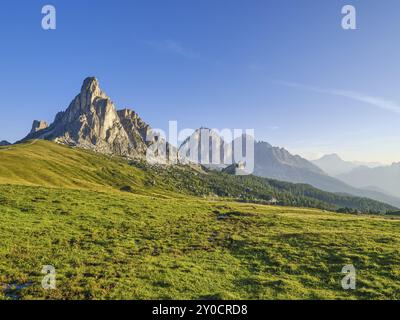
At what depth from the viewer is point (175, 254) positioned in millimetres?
29219

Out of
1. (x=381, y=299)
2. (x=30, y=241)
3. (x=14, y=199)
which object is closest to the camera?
(x=381, y=299)

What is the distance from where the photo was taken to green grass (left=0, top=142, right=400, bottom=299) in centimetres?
2112

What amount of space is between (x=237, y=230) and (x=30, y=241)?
24980 mm

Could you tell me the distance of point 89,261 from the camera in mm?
25469

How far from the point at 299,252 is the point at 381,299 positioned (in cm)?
1085

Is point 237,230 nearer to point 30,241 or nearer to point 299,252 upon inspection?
point 299,252

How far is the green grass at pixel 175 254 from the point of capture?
21.1 metres
